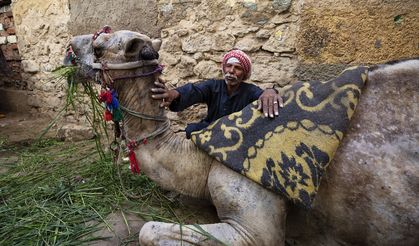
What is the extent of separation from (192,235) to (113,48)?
127 cm

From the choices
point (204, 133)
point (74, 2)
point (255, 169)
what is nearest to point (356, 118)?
point (255, 169)

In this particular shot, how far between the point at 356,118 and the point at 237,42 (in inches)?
80.5

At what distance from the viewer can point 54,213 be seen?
2.38 m

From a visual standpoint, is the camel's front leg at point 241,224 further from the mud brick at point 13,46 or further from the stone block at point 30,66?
the mud brick at point 13,46

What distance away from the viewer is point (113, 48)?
90.1 inches

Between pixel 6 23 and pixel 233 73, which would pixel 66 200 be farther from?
pixel 6 23

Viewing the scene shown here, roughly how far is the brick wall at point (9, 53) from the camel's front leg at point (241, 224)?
5.42m

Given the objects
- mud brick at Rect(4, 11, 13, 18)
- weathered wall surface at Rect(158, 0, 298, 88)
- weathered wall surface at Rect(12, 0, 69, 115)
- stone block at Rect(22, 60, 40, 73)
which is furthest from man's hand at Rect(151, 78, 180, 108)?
mud brick at Rect(4, 11, 13, 18)

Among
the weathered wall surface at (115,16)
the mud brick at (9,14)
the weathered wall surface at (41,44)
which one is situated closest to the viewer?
the weathered wall surface at (115,16)

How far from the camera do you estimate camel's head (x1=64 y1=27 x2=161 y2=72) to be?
2254mm

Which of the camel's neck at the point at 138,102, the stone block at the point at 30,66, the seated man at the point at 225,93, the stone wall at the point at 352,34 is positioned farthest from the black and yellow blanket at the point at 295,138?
the stone block at the point at 30,66

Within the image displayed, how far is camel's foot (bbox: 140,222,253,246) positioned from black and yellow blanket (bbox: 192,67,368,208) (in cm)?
Result: 32

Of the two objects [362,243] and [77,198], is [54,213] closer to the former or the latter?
[77,198]

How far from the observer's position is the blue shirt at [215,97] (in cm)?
269
